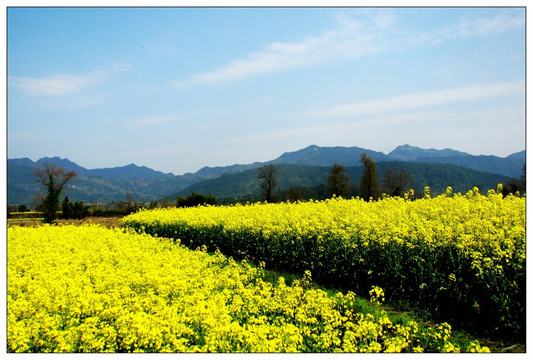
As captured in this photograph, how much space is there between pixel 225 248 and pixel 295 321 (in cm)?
776

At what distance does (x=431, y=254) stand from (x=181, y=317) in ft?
15.8

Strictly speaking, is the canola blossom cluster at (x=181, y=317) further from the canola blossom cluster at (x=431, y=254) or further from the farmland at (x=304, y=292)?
the canola blossom cluster at (x=431, y=254)

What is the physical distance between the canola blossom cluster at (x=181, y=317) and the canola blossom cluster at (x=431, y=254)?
2.51ft

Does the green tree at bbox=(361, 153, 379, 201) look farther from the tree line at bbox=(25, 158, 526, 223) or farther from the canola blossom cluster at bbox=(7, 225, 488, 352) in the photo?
the canola blossom cluster at bbox=(7, 225, 488, 352)

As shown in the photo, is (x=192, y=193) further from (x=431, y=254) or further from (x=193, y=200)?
(x=431, y=254)

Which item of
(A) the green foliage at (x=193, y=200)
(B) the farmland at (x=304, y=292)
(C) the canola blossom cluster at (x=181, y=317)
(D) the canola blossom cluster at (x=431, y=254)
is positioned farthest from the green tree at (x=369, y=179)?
(C) the canola blossom cluster at (x=181, y=317)

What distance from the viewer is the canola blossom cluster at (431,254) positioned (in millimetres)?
6344

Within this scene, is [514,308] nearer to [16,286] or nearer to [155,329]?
[155,329]

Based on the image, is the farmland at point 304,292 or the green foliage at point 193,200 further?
the green foliage at point 193,200

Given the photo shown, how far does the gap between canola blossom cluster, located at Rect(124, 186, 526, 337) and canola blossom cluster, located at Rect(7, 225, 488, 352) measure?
2.51ft

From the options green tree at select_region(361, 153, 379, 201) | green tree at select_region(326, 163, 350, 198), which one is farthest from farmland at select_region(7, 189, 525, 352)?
green tree at select_region(361, 153, 379, 201)

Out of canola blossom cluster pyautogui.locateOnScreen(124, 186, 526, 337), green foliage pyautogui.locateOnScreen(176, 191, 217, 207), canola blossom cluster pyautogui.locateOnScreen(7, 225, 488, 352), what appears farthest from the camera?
green foliage pyautogui.locateOnScreen(176, 191, 217, 207)

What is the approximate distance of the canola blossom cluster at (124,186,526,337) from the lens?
6.34m

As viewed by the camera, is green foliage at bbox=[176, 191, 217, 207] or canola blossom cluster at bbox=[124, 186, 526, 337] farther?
green foliage at bbox=[176, 191, 217, 207]
